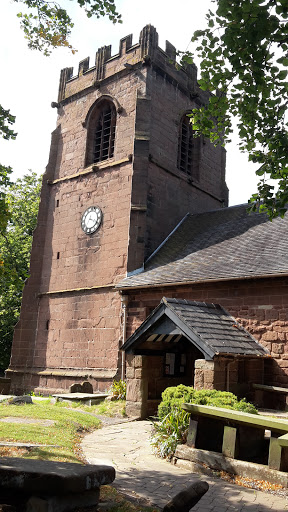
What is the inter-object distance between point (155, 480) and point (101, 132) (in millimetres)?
15994

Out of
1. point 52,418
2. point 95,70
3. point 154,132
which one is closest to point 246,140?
point 52,418

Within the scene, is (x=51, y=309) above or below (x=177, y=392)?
above

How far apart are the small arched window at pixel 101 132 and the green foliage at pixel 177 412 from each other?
42.6 feet

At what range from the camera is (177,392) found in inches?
308

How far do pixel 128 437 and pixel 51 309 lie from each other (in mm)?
10086

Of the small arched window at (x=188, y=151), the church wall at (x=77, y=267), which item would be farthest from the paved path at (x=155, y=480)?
the small arched window at (x=188, y=151)

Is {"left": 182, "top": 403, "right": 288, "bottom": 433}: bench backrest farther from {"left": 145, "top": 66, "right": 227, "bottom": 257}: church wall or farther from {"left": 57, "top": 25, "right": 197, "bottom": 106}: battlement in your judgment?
{"left": 57, "top": 25, "right": 197, "bottom": 106}: battlement

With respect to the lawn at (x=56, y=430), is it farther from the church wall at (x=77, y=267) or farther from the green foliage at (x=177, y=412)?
the church wall at (x=77, y=267)

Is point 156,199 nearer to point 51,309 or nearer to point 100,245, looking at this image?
point 100,245

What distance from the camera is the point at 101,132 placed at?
1938cm

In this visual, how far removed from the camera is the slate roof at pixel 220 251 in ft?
40.8

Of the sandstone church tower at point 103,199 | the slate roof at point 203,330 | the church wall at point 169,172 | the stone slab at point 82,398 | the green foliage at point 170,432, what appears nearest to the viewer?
the green foliage at point 170,432

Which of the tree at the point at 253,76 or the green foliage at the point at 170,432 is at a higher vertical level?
the tree at the point at 253,76

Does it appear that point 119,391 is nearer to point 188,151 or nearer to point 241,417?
point 241,417
